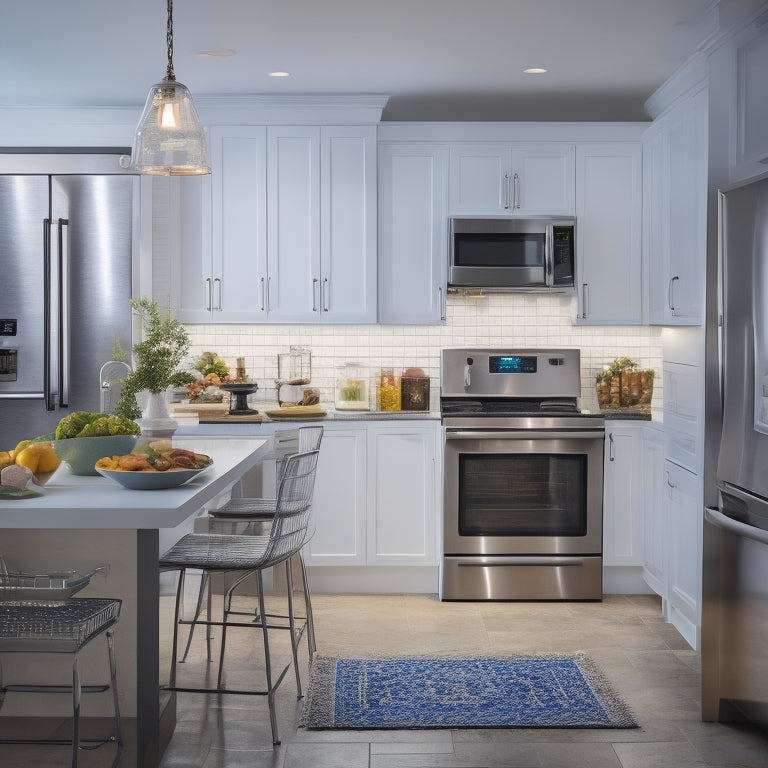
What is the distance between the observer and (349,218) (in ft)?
16.8

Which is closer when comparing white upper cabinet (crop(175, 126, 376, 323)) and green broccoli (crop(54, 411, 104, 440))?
green broccoli (crop(54, 411, 104, 440))

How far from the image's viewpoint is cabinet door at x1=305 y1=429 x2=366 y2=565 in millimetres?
4945

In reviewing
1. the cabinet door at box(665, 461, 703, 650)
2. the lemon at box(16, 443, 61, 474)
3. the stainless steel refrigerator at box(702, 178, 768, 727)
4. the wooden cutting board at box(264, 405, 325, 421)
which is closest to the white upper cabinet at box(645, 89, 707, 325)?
the cabinet door at box(665, 461, 703, 650)

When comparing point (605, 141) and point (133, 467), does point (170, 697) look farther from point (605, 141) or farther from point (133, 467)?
point (605, 141)

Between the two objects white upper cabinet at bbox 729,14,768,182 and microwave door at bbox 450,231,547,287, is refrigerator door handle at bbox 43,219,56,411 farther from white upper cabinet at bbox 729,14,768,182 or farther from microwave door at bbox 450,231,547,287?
white upper cabinet at bbox 729,14,768,182

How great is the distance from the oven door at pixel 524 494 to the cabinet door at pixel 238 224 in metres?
1.33

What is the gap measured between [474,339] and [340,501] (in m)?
1.29

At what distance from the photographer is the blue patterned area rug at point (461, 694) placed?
129 inches

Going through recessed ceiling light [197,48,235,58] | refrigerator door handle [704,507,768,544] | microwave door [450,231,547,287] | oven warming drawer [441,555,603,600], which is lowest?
oven warming drawer [441,555,603,600]

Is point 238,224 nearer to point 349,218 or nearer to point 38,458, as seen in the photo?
point 349,218

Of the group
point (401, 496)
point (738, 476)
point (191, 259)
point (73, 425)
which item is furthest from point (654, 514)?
point (73, 425)

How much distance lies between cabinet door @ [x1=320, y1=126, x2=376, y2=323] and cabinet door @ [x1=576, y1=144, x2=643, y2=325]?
3.69 ft

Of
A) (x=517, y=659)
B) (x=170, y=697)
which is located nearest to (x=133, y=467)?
(x=170, y=697)

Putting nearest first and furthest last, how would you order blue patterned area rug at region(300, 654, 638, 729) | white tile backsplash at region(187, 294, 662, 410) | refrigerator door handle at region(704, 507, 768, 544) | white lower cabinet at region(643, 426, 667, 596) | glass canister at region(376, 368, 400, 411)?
refrigerator door handle at region(704, 507, 768, 544) → blue patterned area rug at region(300, 654, 638, 729) → white lower cabinet at region(643, 426, 667, 596) → glass canister at region(376, 368, 400, 411) → white tile backsplash at region(187, 294, 662, 410)
